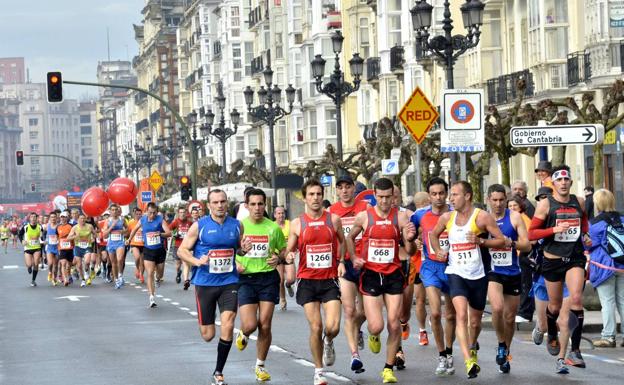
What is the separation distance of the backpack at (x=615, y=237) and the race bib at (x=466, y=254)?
300cm

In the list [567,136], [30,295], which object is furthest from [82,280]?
[567,136]

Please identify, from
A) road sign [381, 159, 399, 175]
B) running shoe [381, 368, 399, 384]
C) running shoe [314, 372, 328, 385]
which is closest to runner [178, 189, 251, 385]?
running shoe [314, 372, 328, 385]

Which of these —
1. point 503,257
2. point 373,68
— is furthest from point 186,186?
point 503,257

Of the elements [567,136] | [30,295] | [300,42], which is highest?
[300,42]

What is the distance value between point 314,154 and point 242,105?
28.1 m

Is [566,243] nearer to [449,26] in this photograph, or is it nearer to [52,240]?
[449,26]

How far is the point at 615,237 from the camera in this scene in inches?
656

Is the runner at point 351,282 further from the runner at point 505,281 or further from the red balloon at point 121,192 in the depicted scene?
the red balloon at point 121,192

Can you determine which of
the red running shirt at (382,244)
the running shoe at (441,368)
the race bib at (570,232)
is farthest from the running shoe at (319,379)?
the race bib at (570,232)

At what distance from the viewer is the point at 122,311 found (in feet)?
86.7

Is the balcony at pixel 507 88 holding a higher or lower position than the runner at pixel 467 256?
higher

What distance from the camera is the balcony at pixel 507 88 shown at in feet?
145

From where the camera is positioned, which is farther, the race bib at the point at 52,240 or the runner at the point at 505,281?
the race bib at the point at 52,240

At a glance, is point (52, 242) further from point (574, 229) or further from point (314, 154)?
point (314, 154)
